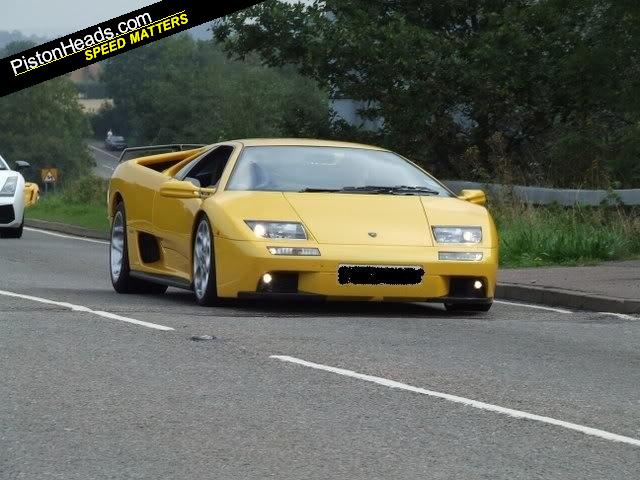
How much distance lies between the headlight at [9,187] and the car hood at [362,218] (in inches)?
540

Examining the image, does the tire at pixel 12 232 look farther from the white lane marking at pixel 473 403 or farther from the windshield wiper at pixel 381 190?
the white lane marking at pixel 473 403

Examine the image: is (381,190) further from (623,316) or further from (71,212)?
(71,212)

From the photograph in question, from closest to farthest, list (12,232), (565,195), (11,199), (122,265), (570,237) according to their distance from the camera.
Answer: (122,265) → (570,237) → (565,195) → (11,199) → (12,232)

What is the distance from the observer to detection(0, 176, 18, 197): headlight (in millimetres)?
25328

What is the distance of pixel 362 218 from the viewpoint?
12109mm

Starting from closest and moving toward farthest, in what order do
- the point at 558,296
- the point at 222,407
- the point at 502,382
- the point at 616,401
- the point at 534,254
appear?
the point at 222,407 < the point at 616,401 < the point at 502,382 < the point at 558,296 < the point at 534,254

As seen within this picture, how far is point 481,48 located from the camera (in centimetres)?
3030

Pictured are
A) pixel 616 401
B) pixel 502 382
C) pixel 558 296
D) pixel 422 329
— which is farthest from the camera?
pixel 558 296

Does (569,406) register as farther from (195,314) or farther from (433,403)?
(195,314)

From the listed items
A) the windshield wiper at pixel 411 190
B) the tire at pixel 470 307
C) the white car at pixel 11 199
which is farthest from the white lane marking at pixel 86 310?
the white car at pixel 11 199

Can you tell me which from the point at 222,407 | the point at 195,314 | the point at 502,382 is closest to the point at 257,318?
the point at 195,314

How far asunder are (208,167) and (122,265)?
1.35 m

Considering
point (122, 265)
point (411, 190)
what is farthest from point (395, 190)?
point (122, 265)

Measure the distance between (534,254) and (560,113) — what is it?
13114 millimetres
